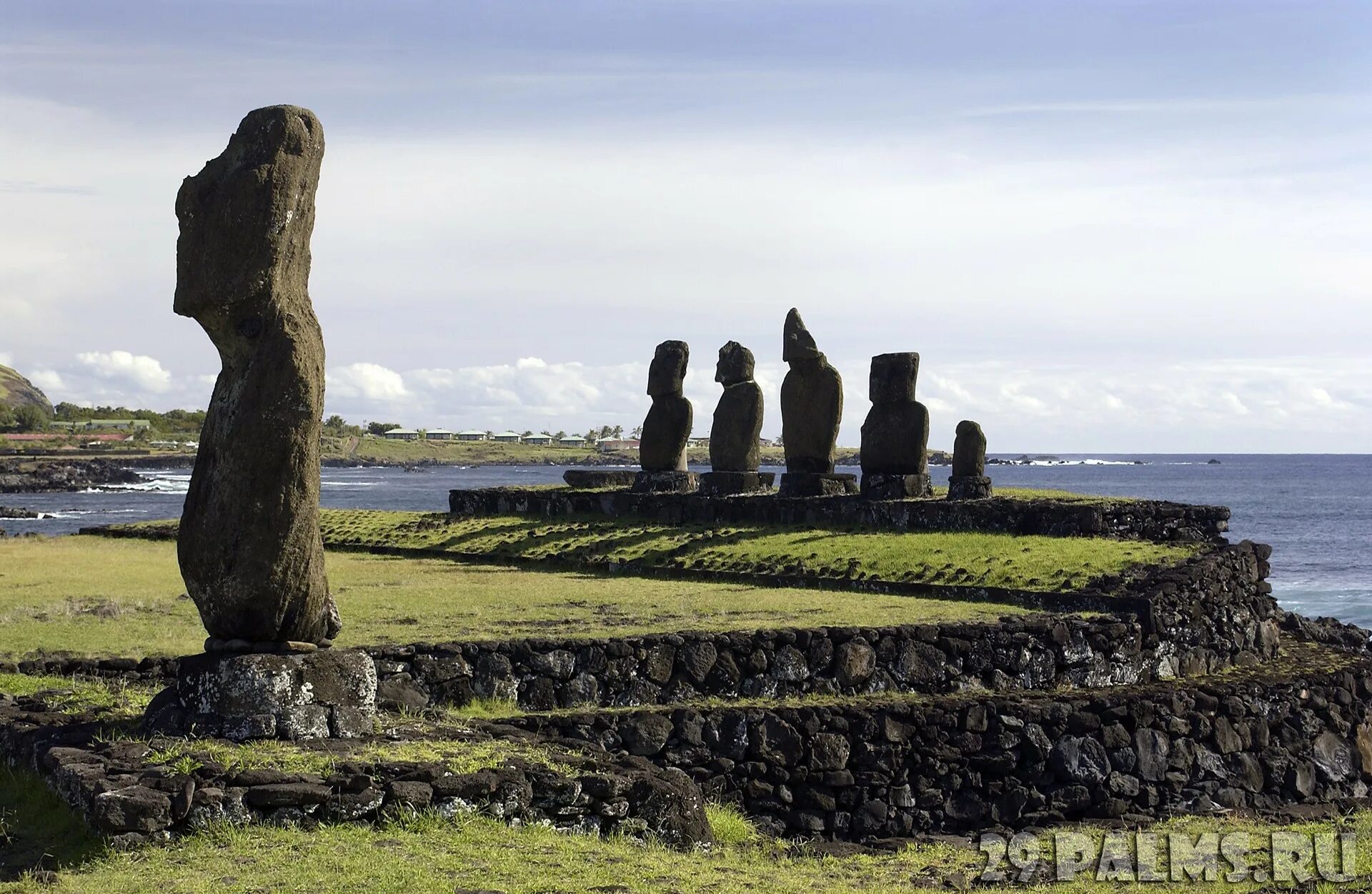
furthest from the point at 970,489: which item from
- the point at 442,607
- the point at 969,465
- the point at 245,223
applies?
the point at 245,223

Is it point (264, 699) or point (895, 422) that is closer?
point (264, 699)

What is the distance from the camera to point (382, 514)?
34.7 metres

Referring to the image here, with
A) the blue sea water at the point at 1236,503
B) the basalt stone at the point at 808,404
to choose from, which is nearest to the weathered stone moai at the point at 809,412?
the basalt stone at the point at 808,404

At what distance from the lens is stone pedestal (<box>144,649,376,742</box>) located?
998 centimetres

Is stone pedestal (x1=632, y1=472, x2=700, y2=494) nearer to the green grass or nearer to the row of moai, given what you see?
the row of moai

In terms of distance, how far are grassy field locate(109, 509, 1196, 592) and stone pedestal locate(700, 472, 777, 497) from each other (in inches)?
74.4

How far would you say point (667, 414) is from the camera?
31844 millimetres

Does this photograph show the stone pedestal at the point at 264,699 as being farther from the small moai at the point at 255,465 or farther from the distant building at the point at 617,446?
the distant building at the point at 617,446

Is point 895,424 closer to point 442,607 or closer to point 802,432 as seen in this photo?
point 802,432

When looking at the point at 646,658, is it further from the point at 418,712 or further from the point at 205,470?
the point at 205,470

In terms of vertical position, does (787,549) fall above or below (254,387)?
below

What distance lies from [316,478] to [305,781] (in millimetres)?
2319

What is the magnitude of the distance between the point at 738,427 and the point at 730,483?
3.98 ft

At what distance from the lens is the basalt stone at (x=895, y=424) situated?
2798 cm
